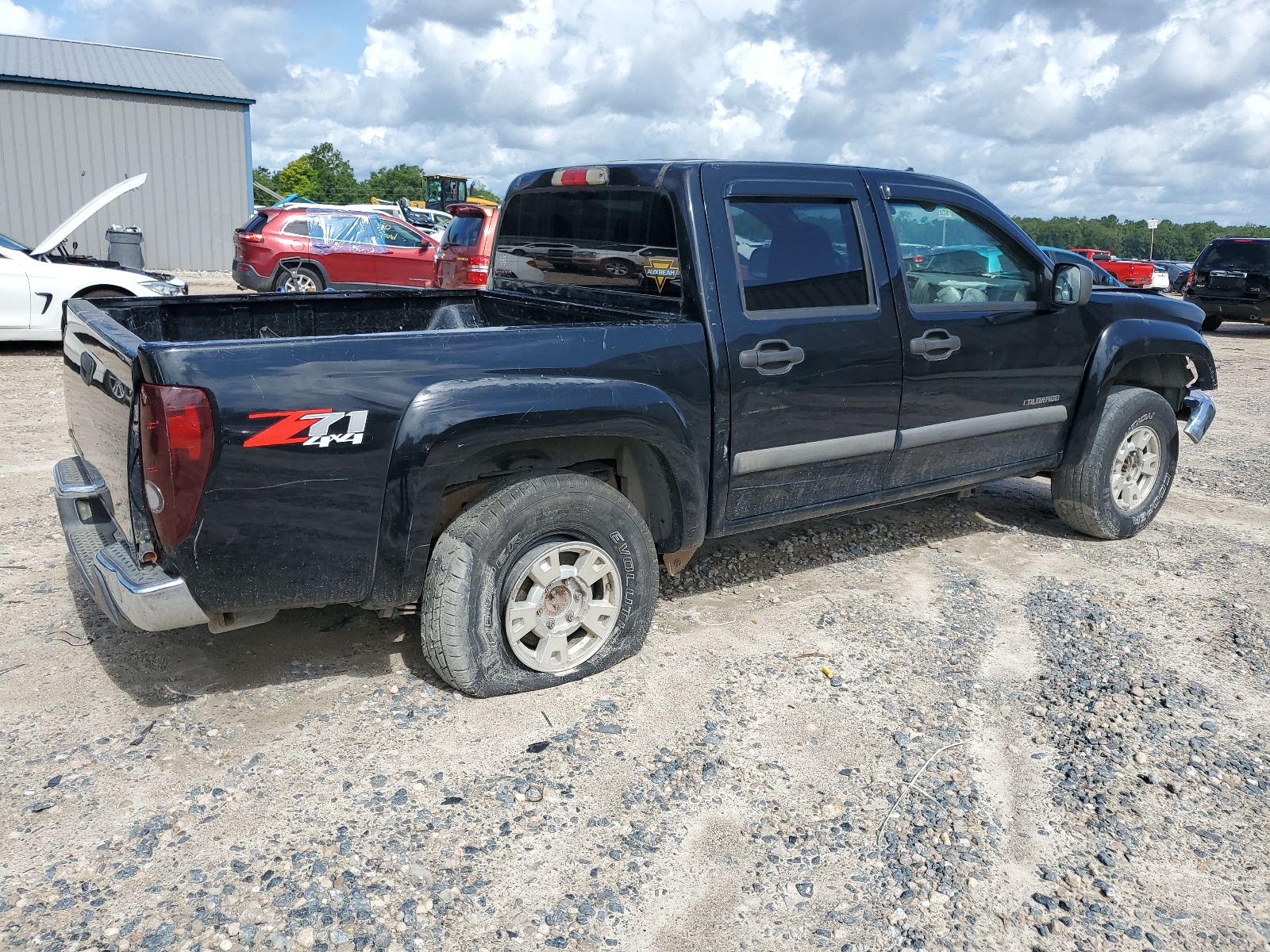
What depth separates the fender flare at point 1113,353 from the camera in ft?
17.3

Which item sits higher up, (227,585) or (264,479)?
(264,479)

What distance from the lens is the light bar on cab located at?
14.2 ft

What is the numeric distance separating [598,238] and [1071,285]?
2.24 metres

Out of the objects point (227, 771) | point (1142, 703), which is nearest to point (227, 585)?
point (227, 771)

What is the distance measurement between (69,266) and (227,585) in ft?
30.9

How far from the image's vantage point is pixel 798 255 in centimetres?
420

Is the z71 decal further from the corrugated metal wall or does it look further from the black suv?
the corrugated metal wall

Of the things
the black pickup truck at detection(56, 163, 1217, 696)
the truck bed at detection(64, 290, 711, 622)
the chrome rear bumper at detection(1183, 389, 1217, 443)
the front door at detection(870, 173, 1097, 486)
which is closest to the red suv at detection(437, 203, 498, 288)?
the black pickup truck at detection(56, 163, 1217, 696)

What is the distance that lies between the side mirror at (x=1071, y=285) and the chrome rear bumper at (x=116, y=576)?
12.9ft

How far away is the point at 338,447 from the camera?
312cm

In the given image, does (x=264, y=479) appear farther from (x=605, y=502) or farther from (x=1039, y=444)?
(x=1039, y=444)

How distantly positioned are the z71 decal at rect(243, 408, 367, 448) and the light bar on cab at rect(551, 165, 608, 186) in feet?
5.64

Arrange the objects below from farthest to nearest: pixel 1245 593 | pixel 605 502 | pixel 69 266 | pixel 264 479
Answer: pixel 69 266, pixel 1245 593, pixel 605 502, pixel 264 479

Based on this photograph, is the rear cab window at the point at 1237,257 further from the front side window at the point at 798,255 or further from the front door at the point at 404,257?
the front side window at the point at 798,255
